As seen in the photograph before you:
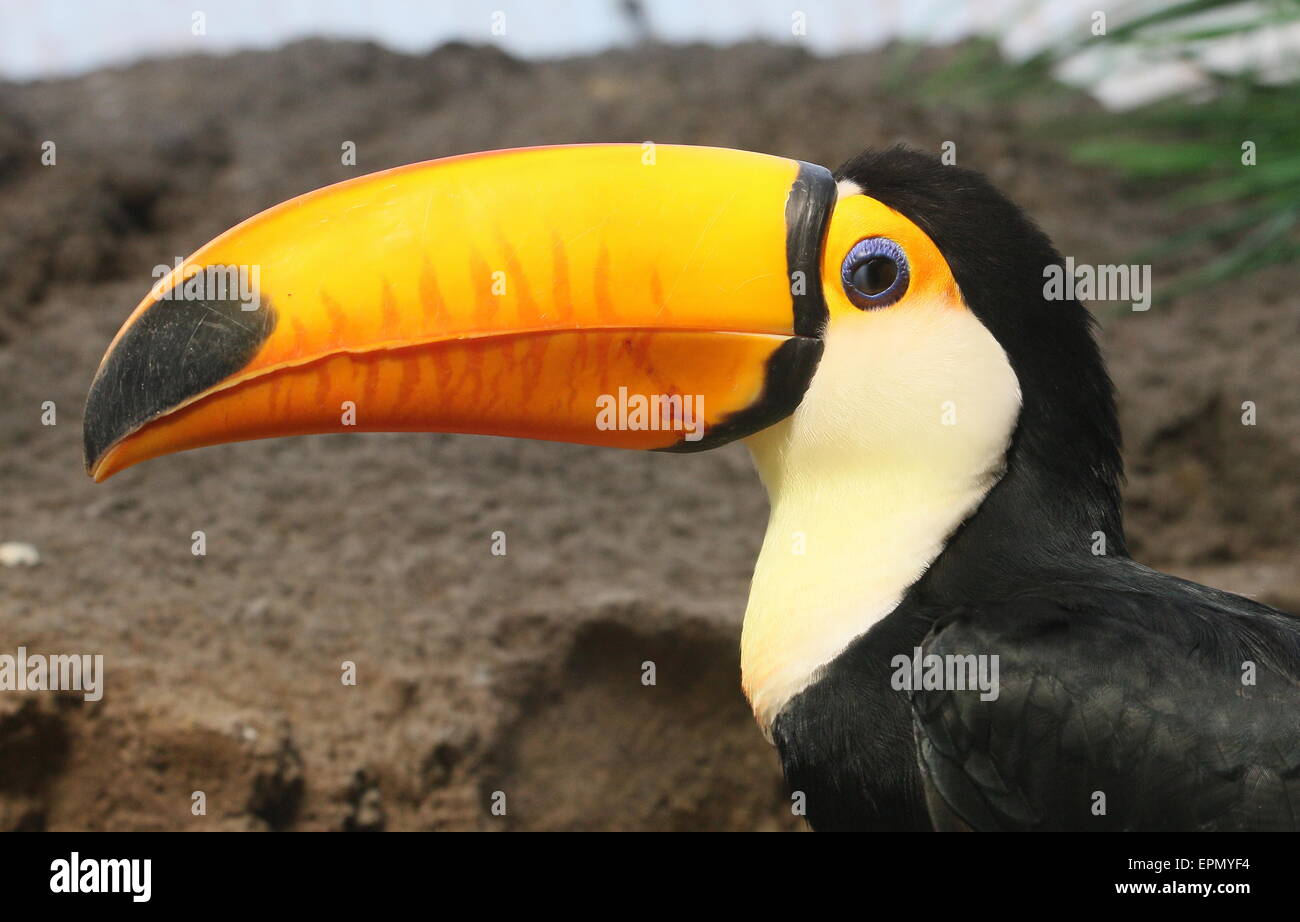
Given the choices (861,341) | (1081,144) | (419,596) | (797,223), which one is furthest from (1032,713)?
(1081,144)

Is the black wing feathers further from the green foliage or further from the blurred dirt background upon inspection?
the green foliage

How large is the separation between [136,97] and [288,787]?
5.06 metres

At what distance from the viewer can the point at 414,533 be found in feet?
15.0

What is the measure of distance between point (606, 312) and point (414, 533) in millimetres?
2346

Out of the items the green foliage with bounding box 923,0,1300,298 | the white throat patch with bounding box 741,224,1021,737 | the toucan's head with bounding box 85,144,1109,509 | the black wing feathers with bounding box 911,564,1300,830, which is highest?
the green foliage with bounding box 923,0,1300,298

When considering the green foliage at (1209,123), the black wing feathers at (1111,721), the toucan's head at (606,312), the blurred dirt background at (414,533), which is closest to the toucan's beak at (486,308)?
the toucan's head at (606,312)

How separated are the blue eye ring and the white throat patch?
1.2 inches

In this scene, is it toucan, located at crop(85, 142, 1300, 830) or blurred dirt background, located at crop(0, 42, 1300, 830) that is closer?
toucan, located at crop(85, 142, 1300, 830)

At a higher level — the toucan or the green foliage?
the green foliage

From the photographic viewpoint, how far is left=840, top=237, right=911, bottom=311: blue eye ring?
2385 millimetres

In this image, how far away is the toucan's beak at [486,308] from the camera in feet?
7.70

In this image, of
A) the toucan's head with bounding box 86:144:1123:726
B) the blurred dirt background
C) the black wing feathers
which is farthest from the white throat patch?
the blurred dirt background

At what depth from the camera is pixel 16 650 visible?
3.45 meters

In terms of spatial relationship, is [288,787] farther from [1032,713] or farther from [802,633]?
[1032,713]
